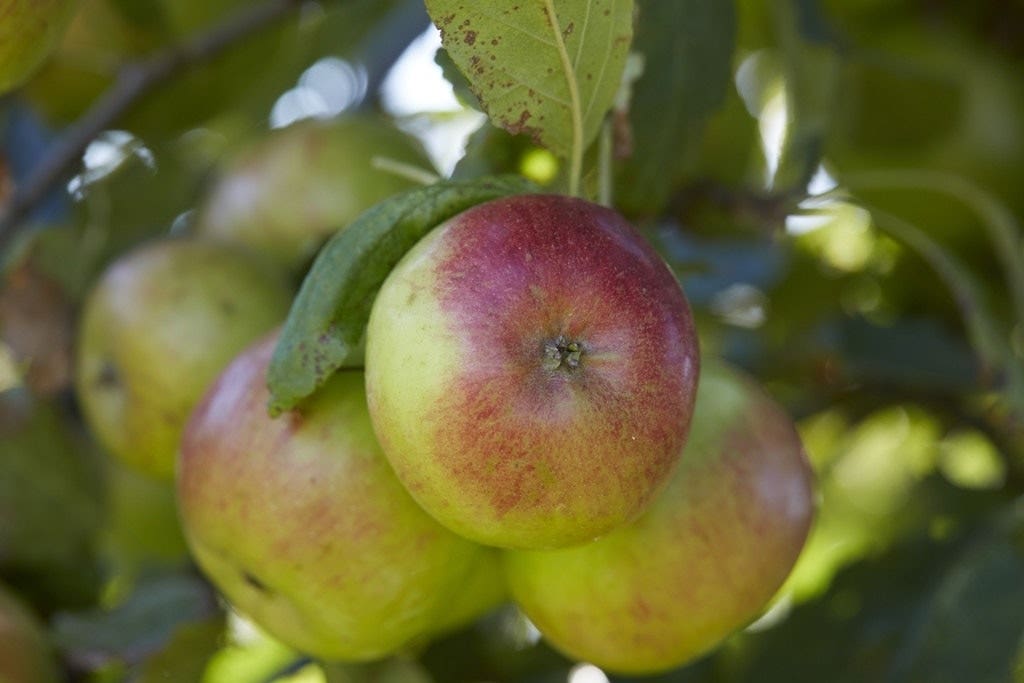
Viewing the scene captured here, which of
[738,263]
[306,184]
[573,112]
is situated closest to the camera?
[573,112]

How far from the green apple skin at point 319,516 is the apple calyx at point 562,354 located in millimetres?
161

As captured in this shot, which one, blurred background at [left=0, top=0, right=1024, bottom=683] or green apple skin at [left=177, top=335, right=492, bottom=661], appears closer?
green apple skin at [left=177, top=335, right=492, bottom=661]

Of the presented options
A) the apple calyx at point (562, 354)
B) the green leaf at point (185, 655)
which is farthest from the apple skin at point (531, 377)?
the green leaf at point (185, 655)

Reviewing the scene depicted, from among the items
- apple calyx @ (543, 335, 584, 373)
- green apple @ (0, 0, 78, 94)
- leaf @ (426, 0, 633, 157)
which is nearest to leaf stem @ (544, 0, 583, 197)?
leaf @ (426, 0, 633, 157)

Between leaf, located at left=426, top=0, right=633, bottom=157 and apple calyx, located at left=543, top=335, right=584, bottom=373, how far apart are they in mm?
152

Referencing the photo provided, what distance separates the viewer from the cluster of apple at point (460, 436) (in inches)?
24.2

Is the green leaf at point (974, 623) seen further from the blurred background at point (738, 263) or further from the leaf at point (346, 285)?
the leaf at point (346, 285)

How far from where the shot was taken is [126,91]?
125 centimetres

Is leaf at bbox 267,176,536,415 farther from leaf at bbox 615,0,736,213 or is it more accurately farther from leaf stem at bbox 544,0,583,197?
leaf at bbox 615,0,736,213

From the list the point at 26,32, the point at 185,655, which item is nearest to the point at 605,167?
the point at 26,32

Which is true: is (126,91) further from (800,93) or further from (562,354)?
(562,354)

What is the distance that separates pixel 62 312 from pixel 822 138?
72 cm

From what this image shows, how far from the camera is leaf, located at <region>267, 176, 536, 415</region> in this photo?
2.23 feet

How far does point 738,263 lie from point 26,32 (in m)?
0.88
